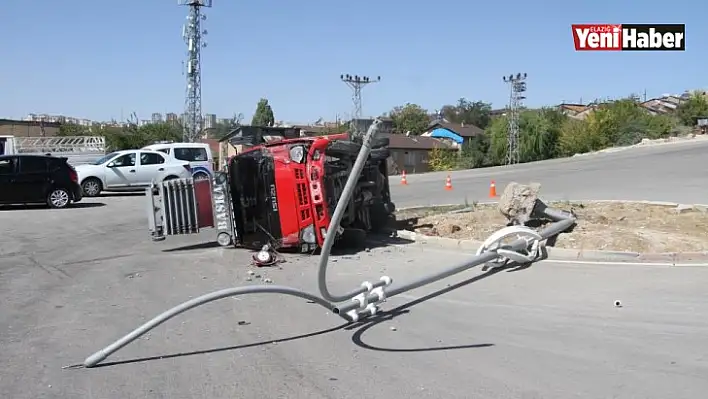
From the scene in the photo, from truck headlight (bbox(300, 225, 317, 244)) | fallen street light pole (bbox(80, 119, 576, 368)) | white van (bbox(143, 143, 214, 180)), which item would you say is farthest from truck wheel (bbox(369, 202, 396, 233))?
white van (bbox(143, 143, 214, 180))

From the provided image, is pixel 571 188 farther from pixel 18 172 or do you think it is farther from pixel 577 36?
pixel 18 172

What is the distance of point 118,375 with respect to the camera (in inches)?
201

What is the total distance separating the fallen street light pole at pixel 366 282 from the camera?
510 centimetres

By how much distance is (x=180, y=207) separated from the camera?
1138 centimetres

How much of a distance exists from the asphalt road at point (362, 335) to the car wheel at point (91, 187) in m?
14.3

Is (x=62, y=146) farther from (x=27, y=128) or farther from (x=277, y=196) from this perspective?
(x=27, y=128)

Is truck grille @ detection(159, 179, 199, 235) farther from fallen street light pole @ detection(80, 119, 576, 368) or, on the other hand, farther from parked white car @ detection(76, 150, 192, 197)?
parked white car @ detection(76, 150, 192, 197)

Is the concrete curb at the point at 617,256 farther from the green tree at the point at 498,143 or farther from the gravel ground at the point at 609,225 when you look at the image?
the green tree at the point at 498,143

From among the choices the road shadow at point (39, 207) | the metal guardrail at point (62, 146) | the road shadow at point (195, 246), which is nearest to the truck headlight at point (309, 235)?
the road shadow at point (195, 246)

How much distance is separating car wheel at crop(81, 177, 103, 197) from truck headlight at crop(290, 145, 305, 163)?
15817 mm

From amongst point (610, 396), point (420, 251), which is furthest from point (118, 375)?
point (420, 251)

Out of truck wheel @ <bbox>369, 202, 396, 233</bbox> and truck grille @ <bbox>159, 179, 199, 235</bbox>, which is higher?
truck grille @ <bbox>159, 179, 199, 235</bbox>

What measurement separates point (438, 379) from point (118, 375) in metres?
2.47

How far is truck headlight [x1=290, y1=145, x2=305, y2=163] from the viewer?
1030 cm
